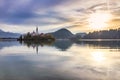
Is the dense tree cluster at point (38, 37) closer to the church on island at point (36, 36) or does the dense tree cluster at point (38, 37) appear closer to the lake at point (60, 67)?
the church on island at point (36, 36)

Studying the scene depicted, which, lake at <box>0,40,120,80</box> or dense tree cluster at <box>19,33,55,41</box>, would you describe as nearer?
lake at <box>0,40,120,80</box>

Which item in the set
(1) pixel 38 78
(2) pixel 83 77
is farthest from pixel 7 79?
(2) pixel 83 77

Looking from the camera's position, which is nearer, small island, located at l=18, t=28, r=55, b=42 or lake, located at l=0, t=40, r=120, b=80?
lake, located at l=0, t=40, r=120, b=80

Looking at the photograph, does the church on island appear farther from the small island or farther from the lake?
the lake

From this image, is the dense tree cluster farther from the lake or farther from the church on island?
the lake

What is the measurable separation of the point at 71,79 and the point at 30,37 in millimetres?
154541

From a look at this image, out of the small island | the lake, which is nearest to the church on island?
the small island

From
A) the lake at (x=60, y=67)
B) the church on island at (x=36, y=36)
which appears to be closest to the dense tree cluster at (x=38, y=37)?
the church on island at (x=36, y=36)

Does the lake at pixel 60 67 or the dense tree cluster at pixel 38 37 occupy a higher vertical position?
the dense tree cluster at pixel 38 37

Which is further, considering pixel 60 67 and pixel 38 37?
pixel 38 37

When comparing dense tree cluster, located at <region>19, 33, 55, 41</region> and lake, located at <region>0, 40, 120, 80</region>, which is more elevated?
dense tree cluster, located at <region>19, 33, 55, 41</region>

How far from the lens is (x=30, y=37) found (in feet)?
546

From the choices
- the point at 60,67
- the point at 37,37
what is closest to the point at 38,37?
the point at 37,37

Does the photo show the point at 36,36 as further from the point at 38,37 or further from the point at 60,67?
the point at 60,67
